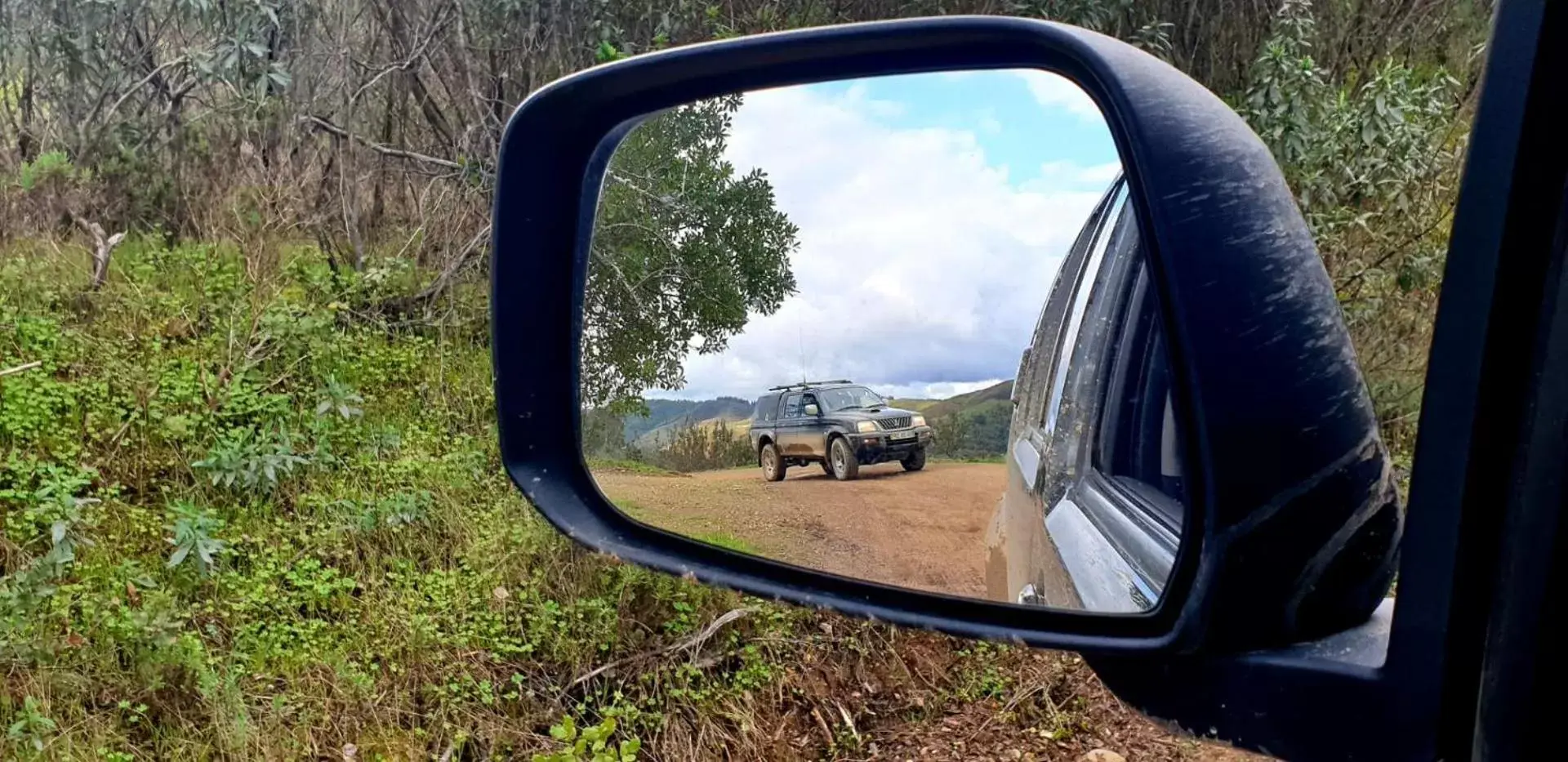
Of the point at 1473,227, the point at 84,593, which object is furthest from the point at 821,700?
the point at 1473,227

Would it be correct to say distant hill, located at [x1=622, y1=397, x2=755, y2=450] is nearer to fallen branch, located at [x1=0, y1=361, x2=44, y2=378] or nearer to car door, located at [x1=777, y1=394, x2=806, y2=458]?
car door, located at [x1=777, y1=394, x2=806, y2=458]

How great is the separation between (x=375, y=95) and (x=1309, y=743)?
6.43 meters

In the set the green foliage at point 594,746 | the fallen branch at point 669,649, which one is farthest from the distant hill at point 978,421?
the fallen branch at point 669,649

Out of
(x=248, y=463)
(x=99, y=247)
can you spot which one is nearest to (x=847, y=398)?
(x=248, y=463)

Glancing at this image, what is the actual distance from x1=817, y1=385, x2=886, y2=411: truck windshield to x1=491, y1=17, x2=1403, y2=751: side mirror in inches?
1.0

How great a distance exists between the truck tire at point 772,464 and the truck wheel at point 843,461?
0.09m

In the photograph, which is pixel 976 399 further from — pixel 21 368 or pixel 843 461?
pixel 21 368

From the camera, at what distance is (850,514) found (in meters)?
1.20

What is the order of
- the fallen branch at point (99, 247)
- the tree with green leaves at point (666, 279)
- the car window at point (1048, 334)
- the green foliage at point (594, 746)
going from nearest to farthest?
1. the car window at point (1048, 334)
2. the tree with green leaves at point (666, 279)
3. the green foliage at point (594, 746)
4. the fallen branch at point (99, 247)

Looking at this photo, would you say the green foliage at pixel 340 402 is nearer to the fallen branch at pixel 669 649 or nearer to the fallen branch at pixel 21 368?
the fallen branch at pixel 21 368

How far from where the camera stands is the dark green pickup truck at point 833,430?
1085mm

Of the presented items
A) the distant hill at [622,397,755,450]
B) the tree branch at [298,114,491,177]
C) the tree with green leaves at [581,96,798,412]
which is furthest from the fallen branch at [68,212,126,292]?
the distant hill at [622,397,755,450]

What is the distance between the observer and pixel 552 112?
1.46 m

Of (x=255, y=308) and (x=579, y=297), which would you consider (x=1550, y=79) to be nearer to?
(x=579, y=297)
